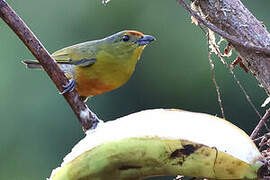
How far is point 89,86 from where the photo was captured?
2555mm

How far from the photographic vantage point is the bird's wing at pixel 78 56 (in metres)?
2.72

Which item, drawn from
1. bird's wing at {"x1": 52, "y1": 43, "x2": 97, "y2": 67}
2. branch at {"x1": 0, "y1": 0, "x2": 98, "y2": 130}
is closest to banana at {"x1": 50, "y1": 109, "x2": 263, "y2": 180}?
branch at {"x1": 0, "y1": 0, "x2": 98, "y2": 130}

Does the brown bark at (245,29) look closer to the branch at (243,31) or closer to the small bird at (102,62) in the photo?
the branch at (243,31)

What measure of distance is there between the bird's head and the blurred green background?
2.66m

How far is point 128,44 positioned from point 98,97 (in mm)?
2814

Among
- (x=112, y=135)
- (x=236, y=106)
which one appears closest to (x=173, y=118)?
(x=112, y=135)

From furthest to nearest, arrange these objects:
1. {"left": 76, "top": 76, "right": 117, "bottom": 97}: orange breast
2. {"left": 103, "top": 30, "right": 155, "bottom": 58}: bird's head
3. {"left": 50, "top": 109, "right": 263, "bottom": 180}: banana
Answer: {"left": 103, "top": 30, "right": 155, "bottom": 58}: bird's head < {"left": 76, "top": 76, "right": 117, "bottom": 97}: orange breast < {"left": 50, "top": 109, "right": 263, "bottom": 180}: banana

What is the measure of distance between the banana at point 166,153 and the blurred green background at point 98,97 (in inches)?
173

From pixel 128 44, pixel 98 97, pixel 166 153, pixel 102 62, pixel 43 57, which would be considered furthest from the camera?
pixel 98 97

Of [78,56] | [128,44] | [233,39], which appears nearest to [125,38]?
[128,44]

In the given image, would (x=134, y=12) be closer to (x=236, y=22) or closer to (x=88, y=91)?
(x=88, y=91)

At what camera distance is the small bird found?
2.59m

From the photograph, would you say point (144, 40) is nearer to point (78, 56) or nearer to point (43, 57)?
point (78, 56)

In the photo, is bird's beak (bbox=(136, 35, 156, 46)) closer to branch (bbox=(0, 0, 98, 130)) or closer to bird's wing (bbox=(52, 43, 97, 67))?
bird's wing (bbox=(52, 43, 97, 67))
